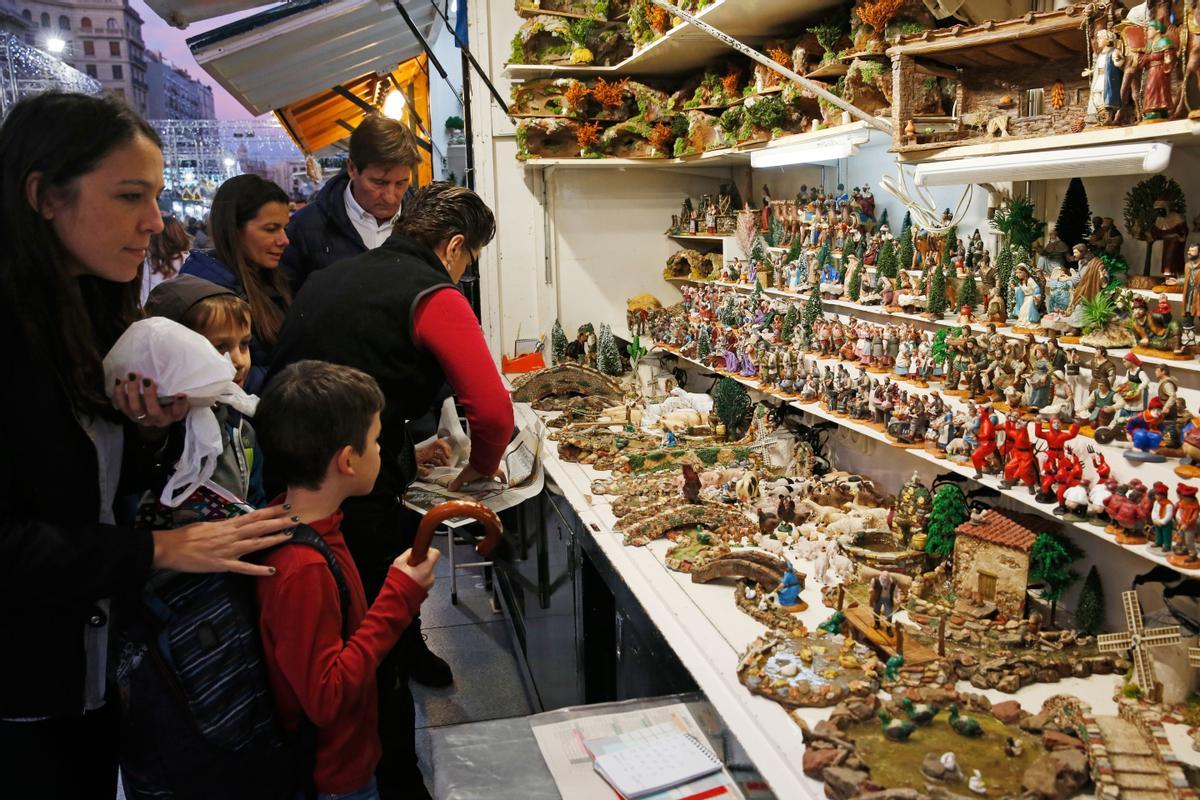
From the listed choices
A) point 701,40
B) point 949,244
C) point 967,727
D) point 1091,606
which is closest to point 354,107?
point 701,40

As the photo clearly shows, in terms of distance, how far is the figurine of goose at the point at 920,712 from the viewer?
1.77m

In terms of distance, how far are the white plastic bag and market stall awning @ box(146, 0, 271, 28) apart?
3.16m

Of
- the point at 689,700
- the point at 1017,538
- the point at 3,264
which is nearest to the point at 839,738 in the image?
the point at 689,700

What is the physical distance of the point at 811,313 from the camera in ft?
11.1

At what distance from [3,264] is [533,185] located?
4024 millimetres

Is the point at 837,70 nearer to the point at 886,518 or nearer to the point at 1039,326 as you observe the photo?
A: the point at 1039,326

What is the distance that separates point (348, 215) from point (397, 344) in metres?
1.14

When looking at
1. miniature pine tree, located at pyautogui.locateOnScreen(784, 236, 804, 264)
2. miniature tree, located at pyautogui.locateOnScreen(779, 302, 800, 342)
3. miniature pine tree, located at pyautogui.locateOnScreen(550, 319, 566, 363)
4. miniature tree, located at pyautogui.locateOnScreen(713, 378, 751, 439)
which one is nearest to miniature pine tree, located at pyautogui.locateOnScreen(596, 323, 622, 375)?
miniature pine tree, located at pyautogui.locateOnScreen(550, 319, 566, 363)

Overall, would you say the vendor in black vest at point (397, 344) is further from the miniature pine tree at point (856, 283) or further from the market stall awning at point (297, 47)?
the market stall awning at point (297, 47)

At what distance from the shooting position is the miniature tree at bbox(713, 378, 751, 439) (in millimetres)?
3750

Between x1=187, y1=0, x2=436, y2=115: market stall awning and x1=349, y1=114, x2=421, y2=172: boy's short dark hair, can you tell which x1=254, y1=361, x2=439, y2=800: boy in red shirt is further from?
x1=187, y1=0, x2=436, y2=115: market stall awning

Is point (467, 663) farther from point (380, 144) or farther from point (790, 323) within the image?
point (380, 144)

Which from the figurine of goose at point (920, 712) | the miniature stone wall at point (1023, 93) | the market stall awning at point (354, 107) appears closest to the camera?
the figurine of goose at point (920, 712)

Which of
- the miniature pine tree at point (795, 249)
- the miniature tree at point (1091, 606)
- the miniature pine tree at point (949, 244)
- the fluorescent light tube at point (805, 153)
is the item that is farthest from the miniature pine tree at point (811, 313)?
the miniature tree at point (1091, 606)
